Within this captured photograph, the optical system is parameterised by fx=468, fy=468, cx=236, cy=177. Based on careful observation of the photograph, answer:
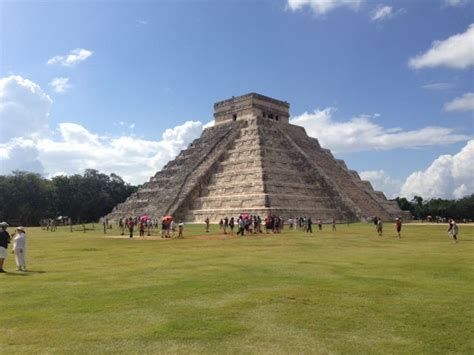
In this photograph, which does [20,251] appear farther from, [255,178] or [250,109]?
[250,109]

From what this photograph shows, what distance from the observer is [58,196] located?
6525cm

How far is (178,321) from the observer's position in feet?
23.0

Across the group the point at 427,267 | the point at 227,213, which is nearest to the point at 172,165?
the point at 227,213

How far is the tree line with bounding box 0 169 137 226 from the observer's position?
60594 millimetres

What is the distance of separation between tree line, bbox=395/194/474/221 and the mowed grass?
62.8 m

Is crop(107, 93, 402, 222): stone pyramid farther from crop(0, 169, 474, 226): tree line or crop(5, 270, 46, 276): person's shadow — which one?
crop(5, 270, 46, 276): person's shadow

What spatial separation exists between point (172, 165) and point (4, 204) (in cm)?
2400

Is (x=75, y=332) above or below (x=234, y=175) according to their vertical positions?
below

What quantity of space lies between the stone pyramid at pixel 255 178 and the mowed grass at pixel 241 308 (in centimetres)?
2378

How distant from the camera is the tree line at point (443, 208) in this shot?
7075 cm

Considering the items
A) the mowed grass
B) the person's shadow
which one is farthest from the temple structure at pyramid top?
the person's shadow

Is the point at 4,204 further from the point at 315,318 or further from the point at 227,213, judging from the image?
the point at 315,318

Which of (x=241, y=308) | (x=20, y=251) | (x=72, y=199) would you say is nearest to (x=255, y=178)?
(x=20, y=251)

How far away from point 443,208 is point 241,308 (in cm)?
7124
